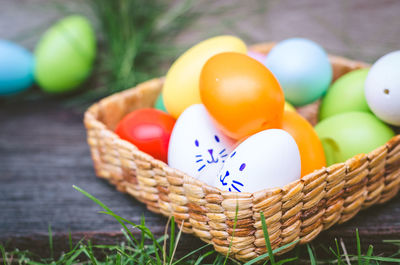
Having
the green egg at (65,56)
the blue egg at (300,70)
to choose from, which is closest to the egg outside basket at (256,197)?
the blue egg at (300,70)

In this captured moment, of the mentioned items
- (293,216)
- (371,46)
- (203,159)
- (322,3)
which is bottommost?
(293,216)

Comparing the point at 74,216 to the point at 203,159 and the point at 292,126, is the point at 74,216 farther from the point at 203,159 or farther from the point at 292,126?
the point at 292,126

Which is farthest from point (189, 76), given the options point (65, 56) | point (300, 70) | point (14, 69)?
point (14, 69)

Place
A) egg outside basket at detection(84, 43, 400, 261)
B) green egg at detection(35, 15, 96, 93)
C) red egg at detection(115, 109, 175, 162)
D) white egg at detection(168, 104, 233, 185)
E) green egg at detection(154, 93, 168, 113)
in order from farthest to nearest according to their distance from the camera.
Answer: green egg at detection(35, 15, 96, 93)
green egg at detection(154, 93, 168, 113)
red egg at detection(115, 109, 175, 162)
white egg at detection(168, 104, 233, 185)
egg outside basket at detection(84, 43, 400, 261)

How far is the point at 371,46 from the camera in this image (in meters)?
1.37

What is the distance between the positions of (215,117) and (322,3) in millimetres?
850

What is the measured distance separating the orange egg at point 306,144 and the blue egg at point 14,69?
1.02 m

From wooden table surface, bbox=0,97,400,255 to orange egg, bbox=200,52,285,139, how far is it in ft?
0.84

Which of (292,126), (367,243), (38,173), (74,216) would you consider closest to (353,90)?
(292,126)

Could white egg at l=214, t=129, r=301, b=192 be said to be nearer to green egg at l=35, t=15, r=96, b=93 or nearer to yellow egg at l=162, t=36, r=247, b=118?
yellow egg at l=162, t=36, r=247, b=118

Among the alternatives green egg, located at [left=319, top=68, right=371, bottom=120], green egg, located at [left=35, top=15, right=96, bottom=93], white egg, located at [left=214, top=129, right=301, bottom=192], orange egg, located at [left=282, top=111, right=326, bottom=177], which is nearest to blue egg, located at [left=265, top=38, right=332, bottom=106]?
green egg, located at [left=319, top=68, right=371, bottom=120]

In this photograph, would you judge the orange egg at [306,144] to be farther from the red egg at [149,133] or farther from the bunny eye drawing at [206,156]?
the red egg at [149,133]

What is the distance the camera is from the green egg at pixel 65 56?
135 centimetres

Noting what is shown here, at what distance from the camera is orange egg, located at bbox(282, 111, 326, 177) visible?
0.75 meters
